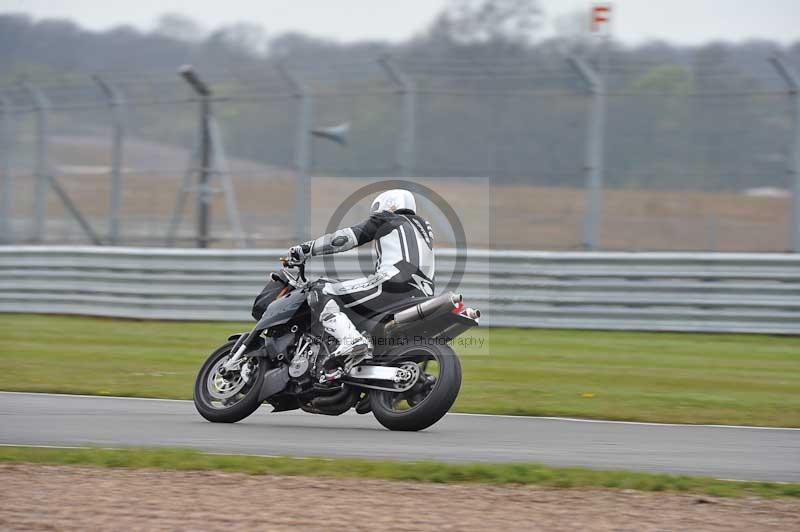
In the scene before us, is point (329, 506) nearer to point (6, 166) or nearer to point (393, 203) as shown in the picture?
point (393, 203)

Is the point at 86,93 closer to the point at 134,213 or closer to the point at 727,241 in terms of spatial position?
the point at 134,213

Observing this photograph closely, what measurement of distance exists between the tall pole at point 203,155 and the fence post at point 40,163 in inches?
117

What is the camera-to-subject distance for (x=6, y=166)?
2045 centimetres

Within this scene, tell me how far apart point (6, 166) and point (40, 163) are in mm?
784

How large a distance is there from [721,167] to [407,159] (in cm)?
422

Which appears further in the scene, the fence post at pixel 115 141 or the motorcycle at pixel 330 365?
the fence post at pixel 115 141

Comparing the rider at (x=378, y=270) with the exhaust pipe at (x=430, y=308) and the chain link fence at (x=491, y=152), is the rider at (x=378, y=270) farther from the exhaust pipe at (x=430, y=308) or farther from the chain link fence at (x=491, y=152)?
the chain link fence at (x=491, y=152)

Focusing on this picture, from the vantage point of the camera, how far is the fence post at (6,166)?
19.9m

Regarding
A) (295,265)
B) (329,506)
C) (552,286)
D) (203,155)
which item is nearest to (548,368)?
(552,286)

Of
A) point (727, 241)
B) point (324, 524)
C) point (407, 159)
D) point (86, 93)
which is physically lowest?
point (324, 524)

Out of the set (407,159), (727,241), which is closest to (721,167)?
(727,241)

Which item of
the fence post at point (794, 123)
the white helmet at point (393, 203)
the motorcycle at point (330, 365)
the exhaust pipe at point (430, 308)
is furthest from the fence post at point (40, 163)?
the exhaust pipe at point (430, 308)

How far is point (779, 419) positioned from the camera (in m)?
8.97

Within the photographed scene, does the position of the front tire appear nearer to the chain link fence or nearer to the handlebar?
the handlebar
